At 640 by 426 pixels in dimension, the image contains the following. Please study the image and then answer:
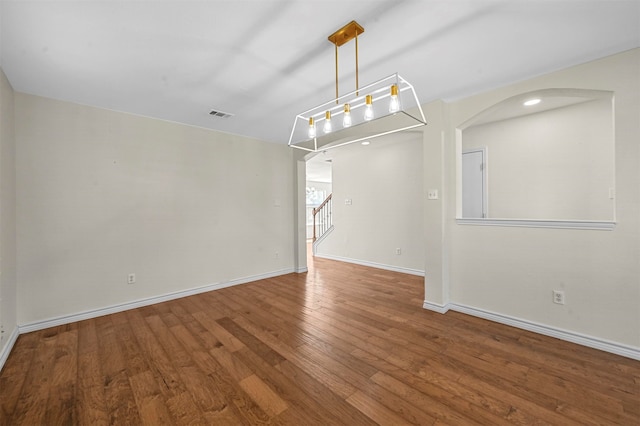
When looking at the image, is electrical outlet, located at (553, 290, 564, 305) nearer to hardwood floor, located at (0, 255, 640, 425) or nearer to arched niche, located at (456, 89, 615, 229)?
hardwood floor, located at (0, 255, 640, 425)

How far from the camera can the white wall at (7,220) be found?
89.3 inches

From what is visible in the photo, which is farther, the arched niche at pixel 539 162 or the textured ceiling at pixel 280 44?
the arched niche at pixel 539 162

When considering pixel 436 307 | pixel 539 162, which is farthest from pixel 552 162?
pixel 436 307

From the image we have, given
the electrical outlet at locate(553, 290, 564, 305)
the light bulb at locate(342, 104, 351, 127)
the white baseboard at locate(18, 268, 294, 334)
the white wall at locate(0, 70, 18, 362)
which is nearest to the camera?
the light bulb at locate(342, 104, 351, 127)

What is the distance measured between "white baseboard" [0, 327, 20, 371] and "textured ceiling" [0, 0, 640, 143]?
2.42 metres

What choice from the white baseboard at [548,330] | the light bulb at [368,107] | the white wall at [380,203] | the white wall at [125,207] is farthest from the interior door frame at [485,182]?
the white wall at [125,207]

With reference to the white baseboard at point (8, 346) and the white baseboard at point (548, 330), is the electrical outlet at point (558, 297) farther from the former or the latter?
the white baseboard at point (8, 346)

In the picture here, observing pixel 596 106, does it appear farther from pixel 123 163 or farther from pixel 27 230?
pixel 27 230

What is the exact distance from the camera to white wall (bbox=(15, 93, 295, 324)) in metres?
2.81

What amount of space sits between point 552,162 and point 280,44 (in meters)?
4.02

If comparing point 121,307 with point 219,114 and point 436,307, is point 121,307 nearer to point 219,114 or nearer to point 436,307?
point 219,114

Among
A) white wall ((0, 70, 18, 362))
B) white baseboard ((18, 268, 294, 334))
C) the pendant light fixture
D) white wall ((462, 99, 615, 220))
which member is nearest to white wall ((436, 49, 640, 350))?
the pendant light fixture

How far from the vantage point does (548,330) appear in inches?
102

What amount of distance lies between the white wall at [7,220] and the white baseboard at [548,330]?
424 centimetres
